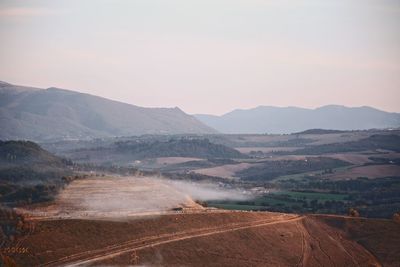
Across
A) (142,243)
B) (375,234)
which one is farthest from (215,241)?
(375,234)

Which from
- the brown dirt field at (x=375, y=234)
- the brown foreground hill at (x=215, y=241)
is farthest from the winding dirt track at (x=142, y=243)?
the brown dirt field at (x=375, y=234)

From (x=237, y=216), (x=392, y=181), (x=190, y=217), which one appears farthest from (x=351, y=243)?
(x=392, y=181)

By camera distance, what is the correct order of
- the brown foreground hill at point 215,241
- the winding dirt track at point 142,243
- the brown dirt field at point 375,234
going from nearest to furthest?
the winding dirt track at point 142,243, the brown foreground hill at point 215,241, the brown dirt field at point 375,234

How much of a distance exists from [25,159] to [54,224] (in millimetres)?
65603

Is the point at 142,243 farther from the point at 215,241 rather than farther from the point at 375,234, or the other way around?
the point at 375,234

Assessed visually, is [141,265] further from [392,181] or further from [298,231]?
[392,181]

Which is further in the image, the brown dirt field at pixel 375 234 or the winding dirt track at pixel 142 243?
the brown dirt field at pixel 375 234

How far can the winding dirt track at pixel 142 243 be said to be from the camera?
83581 mm

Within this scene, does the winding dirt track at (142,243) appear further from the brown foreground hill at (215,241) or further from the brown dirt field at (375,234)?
the brown dirt field at (375,234)

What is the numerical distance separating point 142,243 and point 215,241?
38.5ft

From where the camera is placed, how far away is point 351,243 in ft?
358

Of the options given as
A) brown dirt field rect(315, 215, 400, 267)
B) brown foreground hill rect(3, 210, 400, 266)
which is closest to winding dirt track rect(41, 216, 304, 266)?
brown foreground hill rect(3, 210, 400, 266)

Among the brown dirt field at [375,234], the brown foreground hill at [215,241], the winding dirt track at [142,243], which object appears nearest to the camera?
the winding dirt track at [142,243]

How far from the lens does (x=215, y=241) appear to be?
9825 cm
